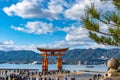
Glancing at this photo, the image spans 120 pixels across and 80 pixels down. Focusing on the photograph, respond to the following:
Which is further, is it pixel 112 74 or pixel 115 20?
pixel 115 20

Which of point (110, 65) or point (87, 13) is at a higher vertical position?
point (87, 13)

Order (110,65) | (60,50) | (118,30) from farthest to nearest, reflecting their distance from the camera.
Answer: (60,50) < (118,30) < (110,65)

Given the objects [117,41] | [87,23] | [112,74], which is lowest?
[112,74]

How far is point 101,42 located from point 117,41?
0.85 m

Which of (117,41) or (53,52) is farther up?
(53,52)

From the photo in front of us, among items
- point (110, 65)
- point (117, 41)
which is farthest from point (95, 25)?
point (110, 65)

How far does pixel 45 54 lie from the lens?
69.4 meters

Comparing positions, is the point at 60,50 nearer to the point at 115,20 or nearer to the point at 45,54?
the point at 45,54

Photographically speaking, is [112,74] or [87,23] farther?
[87,23]

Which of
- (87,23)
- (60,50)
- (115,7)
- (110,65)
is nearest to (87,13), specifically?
(87,23)

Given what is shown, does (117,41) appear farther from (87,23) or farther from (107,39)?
(87,23)

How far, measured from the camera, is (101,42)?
1388 cm

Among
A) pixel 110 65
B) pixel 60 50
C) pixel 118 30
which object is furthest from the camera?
pixel 60 50

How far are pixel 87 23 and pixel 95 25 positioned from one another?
0.38 meters
